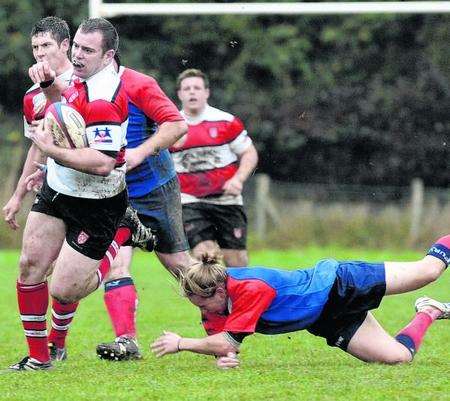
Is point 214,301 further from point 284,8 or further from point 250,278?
point 284,8

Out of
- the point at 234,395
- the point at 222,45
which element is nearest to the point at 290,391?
the point at 234,395

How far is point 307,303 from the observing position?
6.67 meters

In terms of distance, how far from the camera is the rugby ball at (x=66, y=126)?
6359 mm

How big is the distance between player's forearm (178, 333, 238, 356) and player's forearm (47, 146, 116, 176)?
98cm

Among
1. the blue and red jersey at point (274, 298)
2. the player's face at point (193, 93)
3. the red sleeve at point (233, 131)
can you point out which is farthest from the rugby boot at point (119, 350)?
the red sleeve at point (233, 131)

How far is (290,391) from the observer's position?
5.85m

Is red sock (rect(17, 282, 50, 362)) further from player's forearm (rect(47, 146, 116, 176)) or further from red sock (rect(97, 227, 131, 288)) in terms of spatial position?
player's forearm (rect(47, 146, 116, 176))

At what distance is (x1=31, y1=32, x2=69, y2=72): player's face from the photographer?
6.96 m

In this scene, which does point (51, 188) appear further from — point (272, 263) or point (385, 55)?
point (385, 55)

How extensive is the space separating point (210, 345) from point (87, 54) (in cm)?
166

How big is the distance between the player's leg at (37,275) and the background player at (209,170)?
3.49m

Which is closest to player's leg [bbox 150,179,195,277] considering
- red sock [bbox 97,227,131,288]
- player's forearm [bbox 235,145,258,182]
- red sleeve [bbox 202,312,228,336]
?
red sock [bbox 97,227,131,288]

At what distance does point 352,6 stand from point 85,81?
637 centimetres

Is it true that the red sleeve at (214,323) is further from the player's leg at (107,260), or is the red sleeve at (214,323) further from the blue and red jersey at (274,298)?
the player's leg at (107,260)
